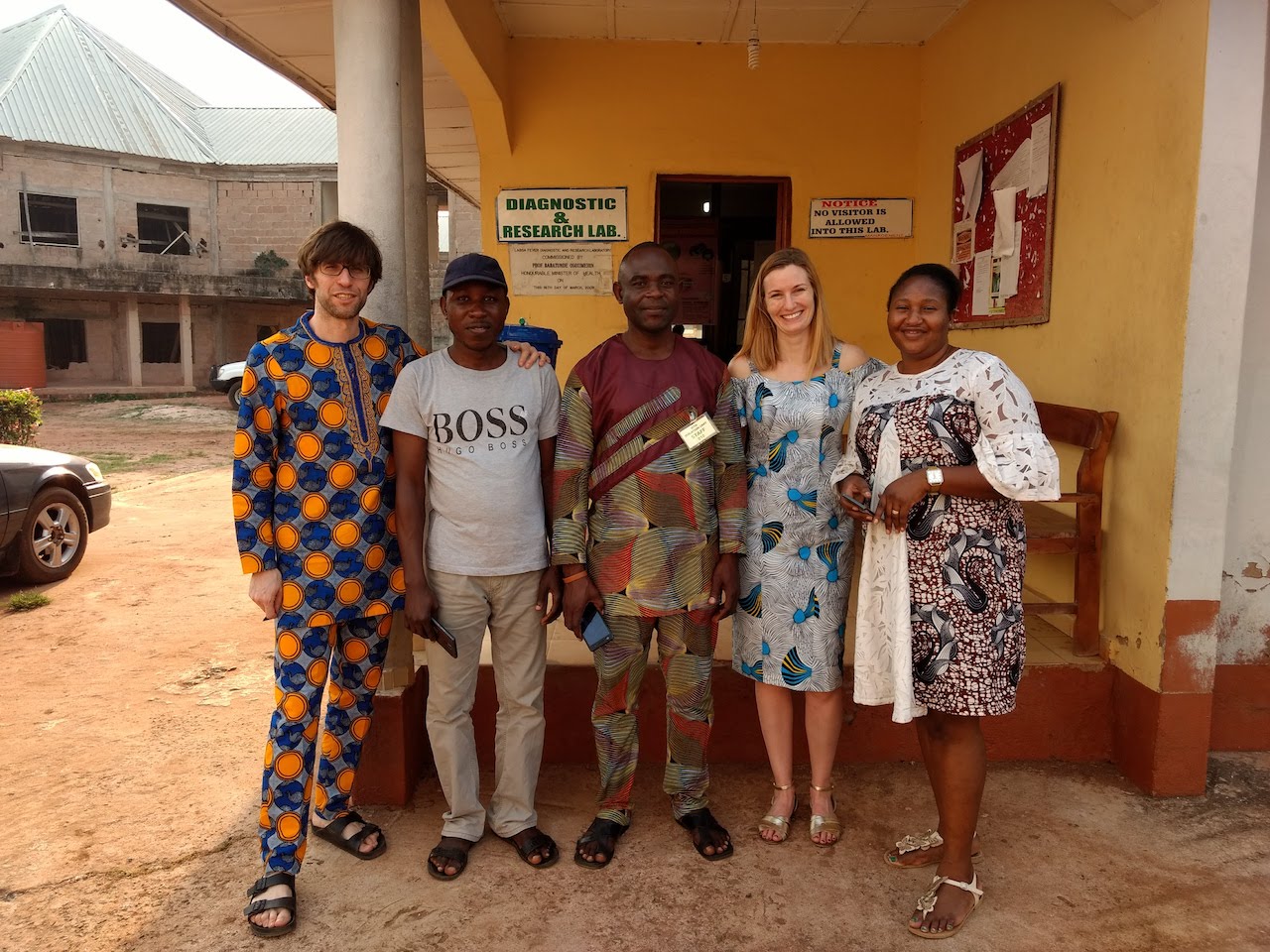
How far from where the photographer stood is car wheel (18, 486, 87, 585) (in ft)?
19.5

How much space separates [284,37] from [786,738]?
174 inches

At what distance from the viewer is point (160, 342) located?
23812mm

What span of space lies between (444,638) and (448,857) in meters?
0.67

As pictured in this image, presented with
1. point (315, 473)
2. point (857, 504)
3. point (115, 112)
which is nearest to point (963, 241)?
point (857, 504)

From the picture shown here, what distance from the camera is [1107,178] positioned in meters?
3.30

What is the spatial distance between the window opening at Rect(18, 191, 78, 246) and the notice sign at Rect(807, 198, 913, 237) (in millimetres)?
23155

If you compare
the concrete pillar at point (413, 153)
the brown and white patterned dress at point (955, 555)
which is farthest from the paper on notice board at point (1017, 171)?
the concrete pillar at point (413, 153)

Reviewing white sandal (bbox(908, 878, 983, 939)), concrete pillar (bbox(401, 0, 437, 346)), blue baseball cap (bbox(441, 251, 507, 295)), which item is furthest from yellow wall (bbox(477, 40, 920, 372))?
white sandal (bbox(908, 878, 983, 939))

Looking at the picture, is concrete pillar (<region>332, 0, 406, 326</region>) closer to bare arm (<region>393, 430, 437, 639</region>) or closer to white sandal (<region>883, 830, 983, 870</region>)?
bare arm (<region>393, 430, 437, 639</region>)

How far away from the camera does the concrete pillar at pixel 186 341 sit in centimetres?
2316

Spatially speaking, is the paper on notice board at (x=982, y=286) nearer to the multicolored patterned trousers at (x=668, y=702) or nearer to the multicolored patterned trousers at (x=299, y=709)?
the multicolored patterned trousers at (x=668, y=702)

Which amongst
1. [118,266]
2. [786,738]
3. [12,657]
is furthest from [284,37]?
[118,266]

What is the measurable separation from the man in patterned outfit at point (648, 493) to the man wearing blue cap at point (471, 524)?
0.10 metres

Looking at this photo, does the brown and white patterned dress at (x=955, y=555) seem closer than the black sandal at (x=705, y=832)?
Yes
